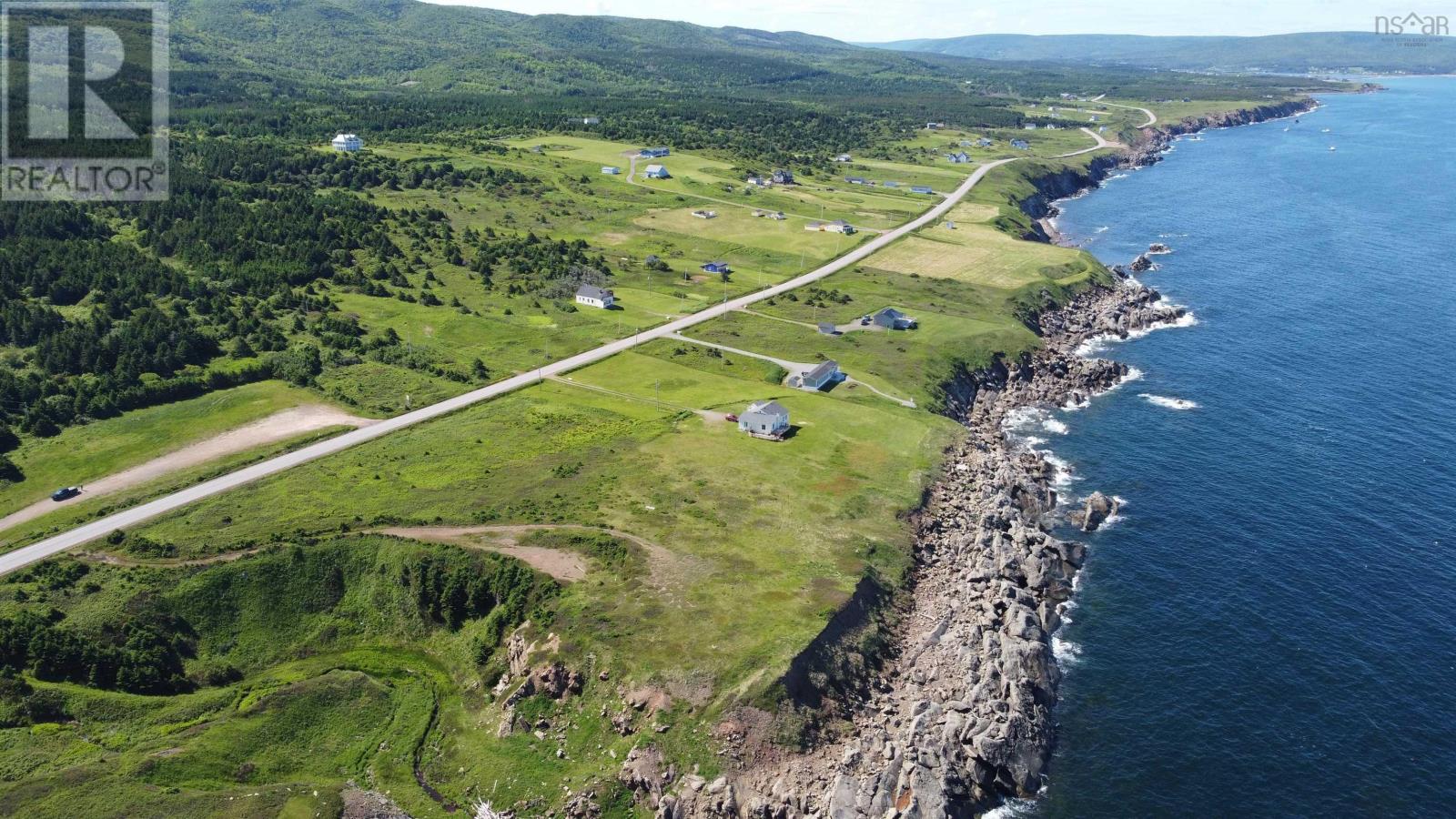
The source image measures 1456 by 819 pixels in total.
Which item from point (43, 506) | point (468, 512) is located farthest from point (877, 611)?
point (43, 506)

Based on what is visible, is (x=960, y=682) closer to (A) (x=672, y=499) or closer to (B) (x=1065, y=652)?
(B) (x=1065, y=652)

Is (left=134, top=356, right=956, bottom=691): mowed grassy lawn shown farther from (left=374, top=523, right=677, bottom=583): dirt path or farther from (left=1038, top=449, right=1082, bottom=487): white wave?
(left=1038, top=449, right=1082, bottom=487): white wave

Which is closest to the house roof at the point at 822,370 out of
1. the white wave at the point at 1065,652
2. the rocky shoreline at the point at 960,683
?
the rocky shoreline at the point at 960,683

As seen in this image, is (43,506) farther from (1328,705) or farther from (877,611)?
(1328,705)

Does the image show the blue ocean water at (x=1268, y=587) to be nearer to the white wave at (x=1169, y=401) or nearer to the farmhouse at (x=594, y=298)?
the white wave at (x=1169, y=401)

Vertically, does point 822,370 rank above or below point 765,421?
above

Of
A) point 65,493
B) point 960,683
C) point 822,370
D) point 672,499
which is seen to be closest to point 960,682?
point 960,683

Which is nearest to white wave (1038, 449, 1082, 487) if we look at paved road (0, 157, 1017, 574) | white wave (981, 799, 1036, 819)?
white wave (981, 799, 1036, 819)
